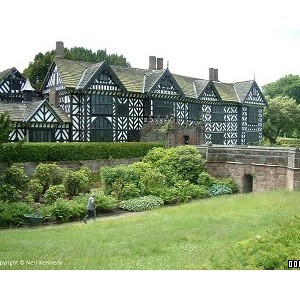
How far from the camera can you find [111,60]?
42656 millimetres

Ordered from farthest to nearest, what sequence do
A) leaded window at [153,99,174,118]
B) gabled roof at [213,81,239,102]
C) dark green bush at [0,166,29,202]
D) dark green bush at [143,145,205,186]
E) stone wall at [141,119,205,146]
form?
gabled roof at [213,81,239,102]
leaded window at [153,99,174,118]
stone wall at [141,119,205,146]
dark green bush at [143,145,205,186]
dark green bush at [0,166,29,202]

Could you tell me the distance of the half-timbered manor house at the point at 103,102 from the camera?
27.7 metres

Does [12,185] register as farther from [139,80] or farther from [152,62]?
[152,62]

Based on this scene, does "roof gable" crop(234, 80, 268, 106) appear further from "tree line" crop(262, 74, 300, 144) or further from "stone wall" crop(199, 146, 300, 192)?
"stone wall" crop(199, 146, 300, 192)

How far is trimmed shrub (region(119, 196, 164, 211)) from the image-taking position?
64.0 feet

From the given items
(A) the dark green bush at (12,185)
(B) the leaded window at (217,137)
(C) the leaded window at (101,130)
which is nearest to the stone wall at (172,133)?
(C) the leaded window at (101,130)

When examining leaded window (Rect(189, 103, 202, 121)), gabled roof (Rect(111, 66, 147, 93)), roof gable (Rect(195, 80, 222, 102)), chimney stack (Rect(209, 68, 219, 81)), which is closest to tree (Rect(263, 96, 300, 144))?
chimney stack (Rect(209, 68, 219, 81))

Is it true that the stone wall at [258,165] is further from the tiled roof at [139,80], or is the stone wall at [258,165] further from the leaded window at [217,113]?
the leaded window at [217,113]

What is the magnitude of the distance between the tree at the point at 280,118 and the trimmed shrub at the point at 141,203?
28398 mm

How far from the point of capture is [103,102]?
1203 inches

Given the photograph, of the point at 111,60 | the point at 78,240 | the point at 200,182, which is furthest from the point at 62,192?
the point at 111,60

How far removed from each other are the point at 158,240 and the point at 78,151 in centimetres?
1454

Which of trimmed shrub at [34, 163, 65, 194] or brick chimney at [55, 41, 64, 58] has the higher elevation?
brick chimney at [55, 41, 64, 58]

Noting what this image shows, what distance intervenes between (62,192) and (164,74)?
16.0 m
